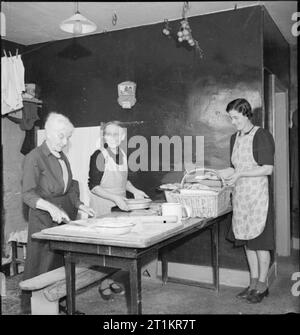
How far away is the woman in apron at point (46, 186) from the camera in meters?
2.96

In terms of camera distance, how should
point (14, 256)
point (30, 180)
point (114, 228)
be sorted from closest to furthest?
point (114, 228), point (30, 180), point (14, 256)

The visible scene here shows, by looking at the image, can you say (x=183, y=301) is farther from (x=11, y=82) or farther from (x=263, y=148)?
(x=11, y=82)

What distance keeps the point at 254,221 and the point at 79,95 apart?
2.71m

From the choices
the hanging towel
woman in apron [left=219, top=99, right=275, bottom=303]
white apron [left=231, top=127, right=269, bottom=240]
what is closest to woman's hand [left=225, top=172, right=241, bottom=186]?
woman in apron [left=219, top=99, right=275, bottom=303]

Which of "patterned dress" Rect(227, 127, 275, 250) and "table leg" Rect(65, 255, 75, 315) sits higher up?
"patterned dress" Rect(227, 127, 275, 250)

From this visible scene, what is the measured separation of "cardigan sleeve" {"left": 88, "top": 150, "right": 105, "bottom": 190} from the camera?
3.53m

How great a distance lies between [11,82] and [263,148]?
2643mm

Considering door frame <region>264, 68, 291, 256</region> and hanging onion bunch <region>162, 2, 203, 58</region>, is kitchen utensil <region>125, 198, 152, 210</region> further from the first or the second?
door frame <region>264, 68, 291, 256</region>

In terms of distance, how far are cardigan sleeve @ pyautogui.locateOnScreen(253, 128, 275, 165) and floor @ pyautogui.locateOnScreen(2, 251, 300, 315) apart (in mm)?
1292

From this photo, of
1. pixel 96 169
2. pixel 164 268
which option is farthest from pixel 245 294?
pixel 96 169

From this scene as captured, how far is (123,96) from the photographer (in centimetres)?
452

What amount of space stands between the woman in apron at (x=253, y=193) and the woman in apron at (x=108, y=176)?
0.99 m

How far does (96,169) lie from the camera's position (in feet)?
11.6
